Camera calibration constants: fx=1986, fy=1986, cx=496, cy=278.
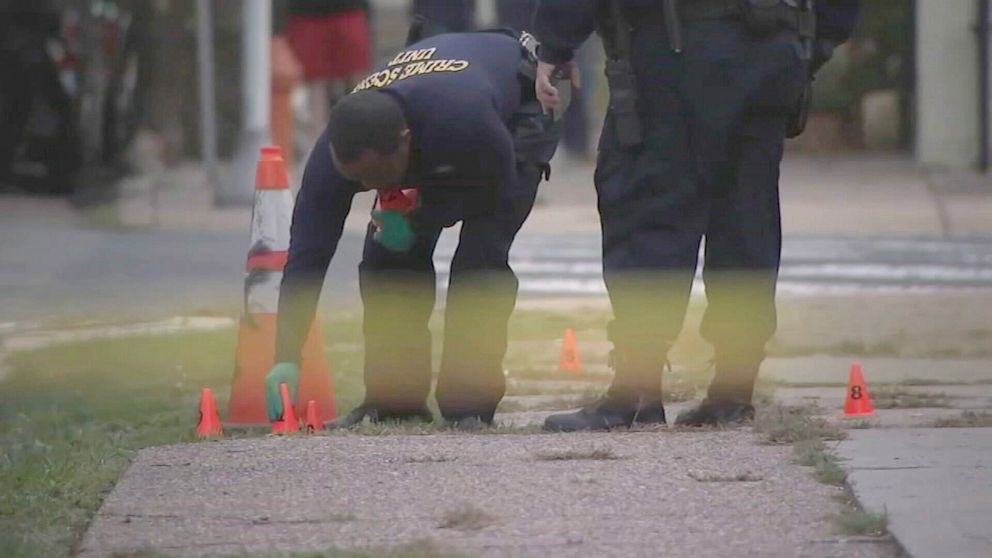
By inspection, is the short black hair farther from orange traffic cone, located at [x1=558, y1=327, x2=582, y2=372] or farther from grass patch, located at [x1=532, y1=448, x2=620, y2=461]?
orange traffic cone, located at [x1=558, y1=327, x2=582, y2=372]

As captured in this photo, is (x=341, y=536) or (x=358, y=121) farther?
(x=358, y=121)

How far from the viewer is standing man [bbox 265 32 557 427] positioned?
17.5 ft

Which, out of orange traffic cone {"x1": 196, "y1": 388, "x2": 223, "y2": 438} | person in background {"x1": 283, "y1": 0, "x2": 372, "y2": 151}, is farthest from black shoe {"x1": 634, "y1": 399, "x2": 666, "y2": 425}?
person in background {"x1": 283, "y1": 0, "x2": 372, "y2": 151}

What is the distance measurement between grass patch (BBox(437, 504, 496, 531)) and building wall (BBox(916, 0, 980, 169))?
976 centimetres

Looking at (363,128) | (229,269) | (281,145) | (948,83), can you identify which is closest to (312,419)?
(363,128)

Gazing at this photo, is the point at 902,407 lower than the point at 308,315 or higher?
lower

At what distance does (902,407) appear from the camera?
630 centimetres

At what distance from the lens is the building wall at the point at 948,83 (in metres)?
13.6

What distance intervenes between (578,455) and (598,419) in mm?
617

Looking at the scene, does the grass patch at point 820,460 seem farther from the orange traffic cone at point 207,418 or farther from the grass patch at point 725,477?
the orange traffic cone at point 207,418

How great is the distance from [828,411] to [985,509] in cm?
171

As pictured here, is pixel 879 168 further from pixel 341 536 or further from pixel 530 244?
pixel 341 536

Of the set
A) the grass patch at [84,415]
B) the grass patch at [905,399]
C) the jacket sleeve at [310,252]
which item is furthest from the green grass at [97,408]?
the grass patch at [905,399]

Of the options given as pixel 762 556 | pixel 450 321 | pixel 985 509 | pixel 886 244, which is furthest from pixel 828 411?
pixel 886 244
